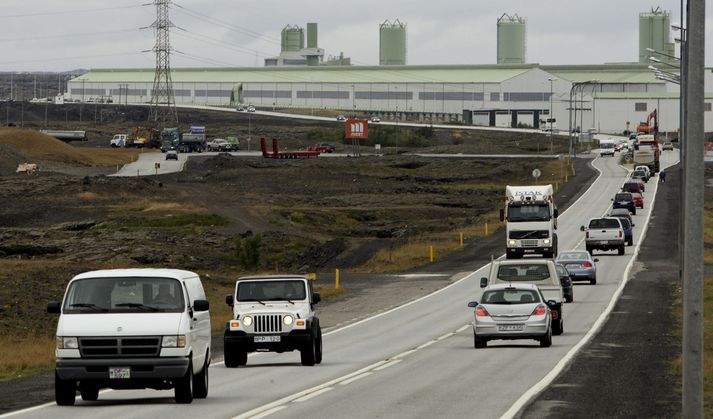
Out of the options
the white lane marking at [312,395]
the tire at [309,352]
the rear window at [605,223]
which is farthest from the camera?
the rear window at [605,223]

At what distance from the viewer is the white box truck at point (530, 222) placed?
211 feet

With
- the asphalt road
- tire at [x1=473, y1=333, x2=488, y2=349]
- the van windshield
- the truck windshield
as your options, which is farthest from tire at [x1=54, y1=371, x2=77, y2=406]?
the truck windshield

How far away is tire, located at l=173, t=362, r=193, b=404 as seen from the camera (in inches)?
810

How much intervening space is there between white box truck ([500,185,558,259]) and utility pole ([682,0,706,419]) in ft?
162

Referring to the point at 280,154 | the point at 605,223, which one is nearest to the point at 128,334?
the point at 605,223

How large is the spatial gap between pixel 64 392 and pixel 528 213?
150ft

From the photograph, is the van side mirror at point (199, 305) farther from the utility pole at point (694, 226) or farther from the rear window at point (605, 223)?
the rear window at point (605, 223)

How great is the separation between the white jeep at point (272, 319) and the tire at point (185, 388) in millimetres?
7154

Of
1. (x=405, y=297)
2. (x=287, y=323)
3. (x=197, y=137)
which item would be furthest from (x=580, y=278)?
(x=197, y=137)

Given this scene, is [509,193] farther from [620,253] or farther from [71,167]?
[71,167]

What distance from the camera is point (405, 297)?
54875 mm

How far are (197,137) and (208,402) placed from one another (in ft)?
487

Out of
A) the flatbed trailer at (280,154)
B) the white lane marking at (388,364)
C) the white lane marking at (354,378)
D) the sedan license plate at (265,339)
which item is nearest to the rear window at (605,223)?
the white lane marking at (388,364)

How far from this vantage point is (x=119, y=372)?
65.5 feet
